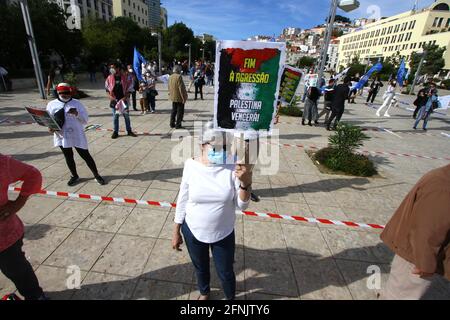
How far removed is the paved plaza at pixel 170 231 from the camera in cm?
289

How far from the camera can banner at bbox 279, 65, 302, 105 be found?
557 centimetres

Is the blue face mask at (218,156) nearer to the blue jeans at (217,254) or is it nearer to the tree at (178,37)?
the blue jeans at (217,254)

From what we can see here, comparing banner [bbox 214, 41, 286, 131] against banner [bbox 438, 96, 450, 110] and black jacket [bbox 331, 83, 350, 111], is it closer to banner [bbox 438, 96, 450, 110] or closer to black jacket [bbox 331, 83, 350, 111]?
black jacket [bbox 331, 83, 350, 111]

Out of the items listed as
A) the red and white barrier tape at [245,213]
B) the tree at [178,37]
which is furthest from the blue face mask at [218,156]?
the tree at [178,37]

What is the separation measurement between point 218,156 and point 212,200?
0.38 metres

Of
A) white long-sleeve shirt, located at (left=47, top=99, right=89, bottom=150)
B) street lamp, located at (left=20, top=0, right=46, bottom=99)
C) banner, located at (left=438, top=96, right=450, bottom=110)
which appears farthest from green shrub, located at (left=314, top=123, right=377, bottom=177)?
street lamp, located at (left=20, top=0, right=46, bottom=99)

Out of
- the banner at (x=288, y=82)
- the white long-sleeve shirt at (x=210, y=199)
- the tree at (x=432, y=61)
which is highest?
the tree at (x=432, y=61)

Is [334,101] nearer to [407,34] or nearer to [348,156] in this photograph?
[348,156]

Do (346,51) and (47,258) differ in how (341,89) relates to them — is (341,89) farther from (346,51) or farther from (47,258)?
(346,51)

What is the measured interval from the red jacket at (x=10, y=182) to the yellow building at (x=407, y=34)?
74248 mm

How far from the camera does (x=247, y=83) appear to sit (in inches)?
138

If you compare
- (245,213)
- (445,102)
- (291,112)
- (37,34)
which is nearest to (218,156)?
(245,213)

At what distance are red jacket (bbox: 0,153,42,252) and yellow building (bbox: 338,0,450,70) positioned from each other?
244ft
